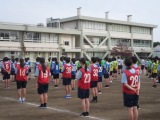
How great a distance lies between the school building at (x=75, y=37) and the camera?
4325 cm

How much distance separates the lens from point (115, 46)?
58844mm

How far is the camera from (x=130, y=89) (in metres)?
A: 7.64

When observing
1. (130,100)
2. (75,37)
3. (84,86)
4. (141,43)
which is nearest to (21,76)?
(84,86)

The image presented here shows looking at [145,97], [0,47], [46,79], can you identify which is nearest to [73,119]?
[46,79]

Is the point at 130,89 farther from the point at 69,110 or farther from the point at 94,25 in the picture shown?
the point at 94,25

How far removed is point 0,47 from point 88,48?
17.8m

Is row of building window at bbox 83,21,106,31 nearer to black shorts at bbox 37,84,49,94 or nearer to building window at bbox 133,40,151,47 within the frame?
building window at bbox 133,40,151,47

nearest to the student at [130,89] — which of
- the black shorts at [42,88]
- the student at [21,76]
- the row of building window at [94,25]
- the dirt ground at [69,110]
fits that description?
the dirt ground at [69,110]

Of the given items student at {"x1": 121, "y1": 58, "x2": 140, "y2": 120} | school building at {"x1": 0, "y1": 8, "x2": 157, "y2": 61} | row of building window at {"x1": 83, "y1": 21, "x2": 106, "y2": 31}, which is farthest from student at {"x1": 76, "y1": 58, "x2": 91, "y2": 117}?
row of building window at {"x1": 83, "y1": 21, "x2": 106, "y2": 31}

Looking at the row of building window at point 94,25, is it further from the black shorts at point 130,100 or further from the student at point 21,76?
the black shorts at point 130,100

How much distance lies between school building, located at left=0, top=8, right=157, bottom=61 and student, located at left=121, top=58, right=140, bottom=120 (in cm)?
3566

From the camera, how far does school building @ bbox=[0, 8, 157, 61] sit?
4325 centimetres

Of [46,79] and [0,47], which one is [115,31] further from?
[46,79]

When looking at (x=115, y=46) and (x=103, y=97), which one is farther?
(x=115, y=46)
